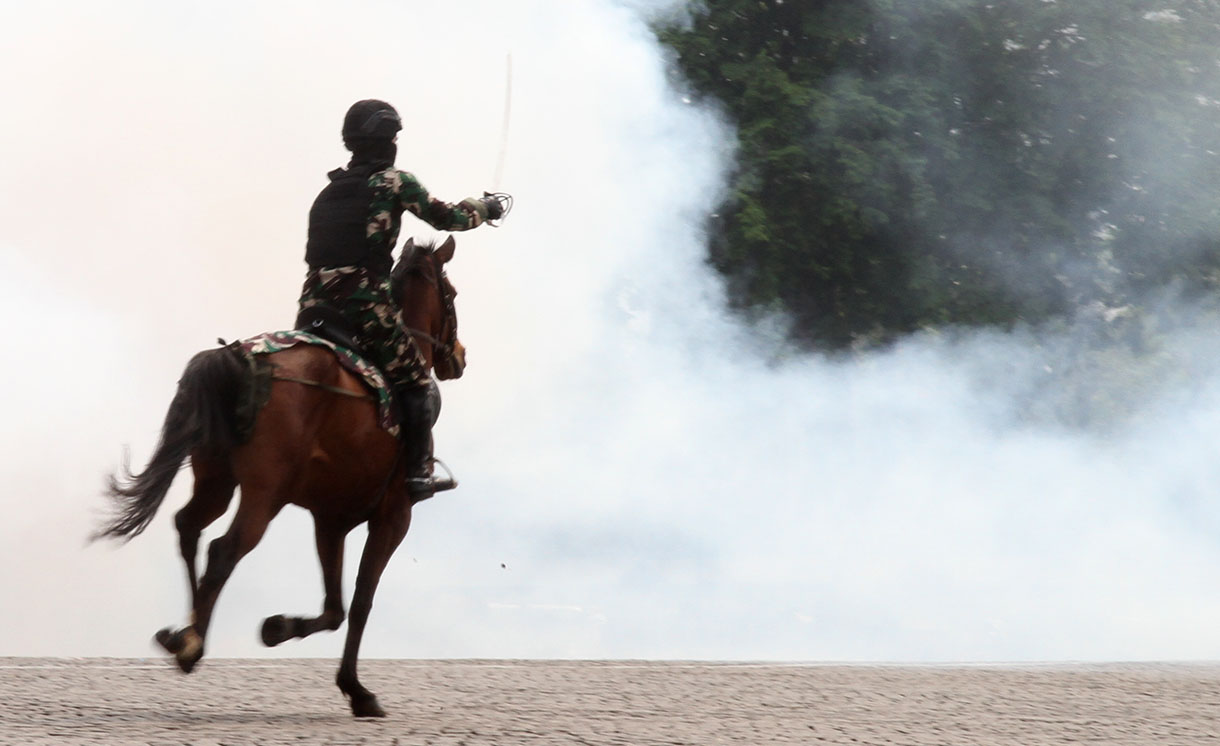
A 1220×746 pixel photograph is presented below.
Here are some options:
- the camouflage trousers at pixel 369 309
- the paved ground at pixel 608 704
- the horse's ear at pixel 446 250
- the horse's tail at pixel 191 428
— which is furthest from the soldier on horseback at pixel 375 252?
the paved ground at pixel 608 704

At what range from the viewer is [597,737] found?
750 cm

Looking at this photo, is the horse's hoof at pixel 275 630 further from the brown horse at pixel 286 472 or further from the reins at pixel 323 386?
the reins at pixel 323 386

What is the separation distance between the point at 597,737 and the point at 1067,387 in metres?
11.6

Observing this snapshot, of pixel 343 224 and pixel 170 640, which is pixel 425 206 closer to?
→ pixel 343 224

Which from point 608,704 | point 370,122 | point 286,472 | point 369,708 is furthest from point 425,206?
point 608,704

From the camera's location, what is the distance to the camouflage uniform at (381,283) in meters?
8.38

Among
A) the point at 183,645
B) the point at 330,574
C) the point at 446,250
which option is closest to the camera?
the point at 183,645

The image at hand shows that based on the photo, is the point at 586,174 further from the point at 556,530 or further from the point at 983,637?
the point at 983,637

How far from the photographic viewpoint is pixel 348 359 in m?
8.13

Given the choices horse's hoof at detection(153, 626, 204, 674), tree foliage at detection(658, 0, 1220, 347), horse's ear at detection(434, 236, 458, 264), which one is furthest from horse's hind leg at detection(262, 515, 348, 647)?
tree foliage at detection(658, 0, 1220, 347)

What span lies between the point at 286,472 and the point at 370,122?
1759 mm

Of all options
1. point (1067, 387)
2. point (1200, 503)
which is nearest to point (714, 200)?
point (1067, 387)

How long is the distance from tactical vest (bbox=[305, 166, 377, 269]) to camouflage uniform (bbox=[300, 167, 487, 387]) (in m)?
0.02

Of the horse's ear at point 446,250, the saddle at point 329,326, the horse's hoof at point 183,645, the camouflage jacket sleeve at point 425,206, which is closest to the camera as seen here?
the horse's hoof at point 183,645
